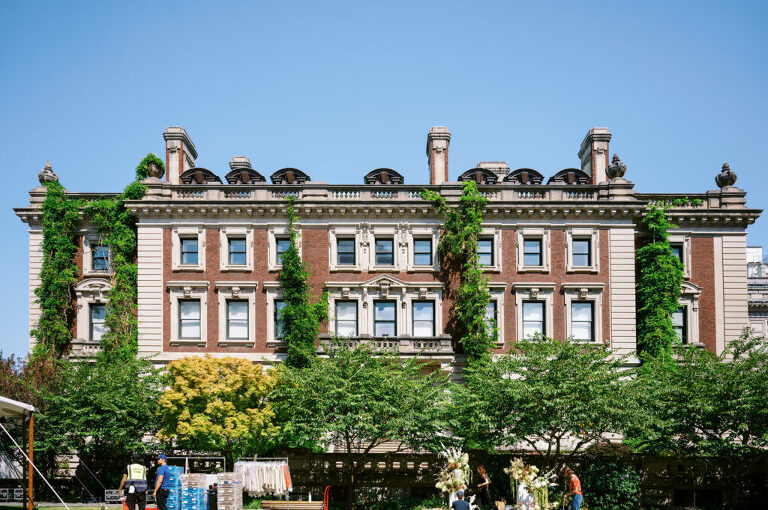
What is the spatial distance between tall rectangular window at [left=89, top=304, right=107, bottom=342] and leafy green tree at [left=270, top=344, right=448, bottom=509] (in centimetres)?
1212

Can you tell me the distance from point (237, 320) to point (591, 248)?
56.8 feet

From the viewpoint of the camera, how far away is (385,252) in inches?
1474

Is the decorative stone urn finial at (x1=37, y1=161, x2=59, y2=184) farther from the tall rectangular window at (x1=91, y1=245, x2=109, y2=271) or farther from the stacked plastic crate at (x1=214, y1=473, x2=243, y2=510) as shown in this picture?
the stacked plastic crate at (x1=214, y1=473, x2=243, y2=510)

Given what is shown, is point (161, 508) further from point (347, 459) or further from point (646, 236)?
point (646, 236)

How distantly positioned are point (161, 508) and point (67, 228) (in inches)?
765

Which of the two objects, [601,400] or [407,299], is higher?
[407,299]

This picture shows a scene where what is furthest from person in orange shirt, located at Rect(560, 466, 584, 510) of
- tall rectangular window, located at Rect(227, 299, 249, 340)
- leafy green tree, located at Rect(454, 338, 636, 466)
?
tall rectangular window, located at Rect(227, 299, 249, 340)

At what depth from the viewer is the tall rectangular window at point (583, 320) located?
36969 mm

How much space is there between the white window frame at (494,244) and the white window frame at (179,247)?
43.8 feet

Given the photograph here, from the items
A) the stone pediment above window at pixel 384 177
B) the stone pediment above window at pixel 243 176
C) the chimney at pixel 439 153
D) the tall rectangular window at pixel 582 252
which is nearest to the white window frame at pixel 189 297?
the stone pediment above window at pixel 243 176

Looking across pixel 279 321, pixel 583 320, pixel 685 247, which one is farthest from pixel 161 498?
pixel 685 247

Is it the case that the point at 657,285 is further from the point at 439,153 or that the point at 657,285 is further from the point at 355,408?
the point at 355,408

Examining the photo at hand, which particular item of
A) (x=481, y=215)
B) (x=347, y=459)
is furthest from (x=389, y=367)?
(x=481, y=215)

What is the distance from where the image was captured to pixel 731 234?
3831 cm
